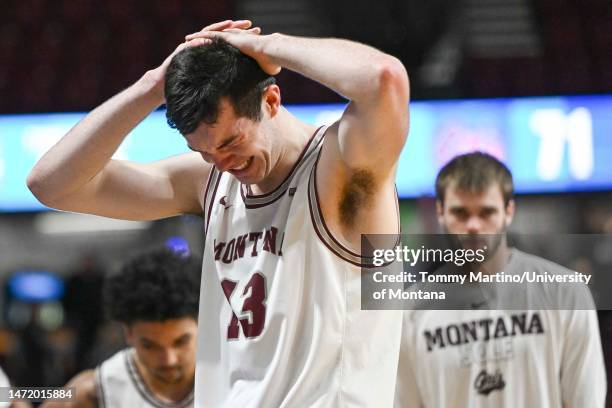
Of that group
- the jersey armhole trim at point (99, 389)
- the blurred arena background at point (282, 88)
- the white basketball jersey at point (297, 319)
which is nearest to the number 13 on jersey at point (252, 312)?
the white basketball jersey at point (297, 319)

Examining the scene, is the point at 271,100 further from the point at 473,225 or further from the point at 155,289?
the point at 155,289

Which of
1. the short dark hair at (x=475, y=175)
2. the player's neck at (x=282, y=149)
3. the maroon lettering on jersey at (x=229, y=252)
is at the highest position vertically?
the short dark hair at (x=475, y=175)

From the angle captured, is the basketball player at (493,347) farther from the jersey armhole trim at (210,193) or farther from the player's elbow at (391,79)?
the player's elbow at (391,79)

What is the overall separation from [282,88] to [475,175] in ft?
11.4

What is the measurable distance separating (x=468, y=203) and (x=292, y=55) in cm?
124

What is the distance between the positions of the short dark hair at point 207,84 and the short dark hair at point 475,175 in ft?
4.02

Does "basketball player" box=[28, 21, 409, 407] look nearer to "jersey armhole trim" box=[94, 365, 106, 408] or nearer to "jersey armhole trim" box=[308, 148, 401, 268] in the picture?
"jersey armhole trim" box=[308, 148, 401, 268]

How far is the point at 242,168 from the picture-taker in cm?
181

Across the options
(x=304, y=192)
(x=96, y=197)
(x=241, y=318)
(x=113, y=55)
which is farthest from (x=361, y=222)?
(x=113, y=55)

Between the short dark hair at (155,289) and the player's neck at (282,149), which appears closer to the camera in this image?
the player's neck at (282,149)

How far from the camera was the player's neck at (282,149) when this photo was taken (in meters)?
1.85

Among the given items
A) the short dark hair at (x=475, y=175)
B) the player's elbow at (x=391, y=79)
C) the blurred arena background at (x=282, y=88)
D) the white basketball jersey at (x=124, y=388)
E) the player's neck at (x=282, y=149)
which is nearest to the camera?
the player's elbow at (x=391, y=79)

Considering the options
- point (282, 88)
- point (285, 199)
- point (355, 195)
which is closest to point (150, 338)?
point (285, 199)

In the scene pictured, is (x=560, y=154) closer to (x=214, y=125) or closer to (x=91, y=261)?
(x=91, y=261)
